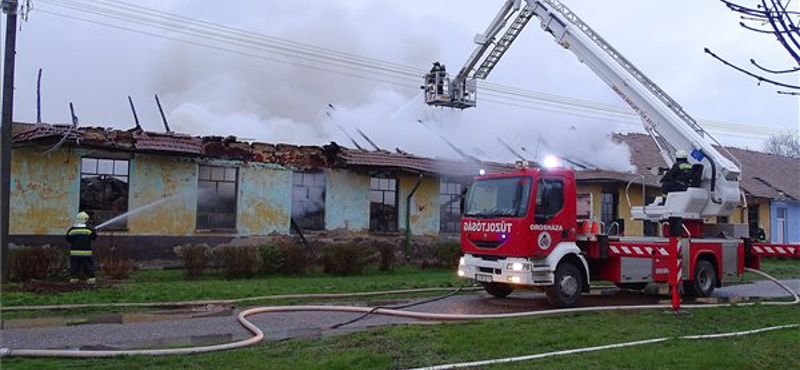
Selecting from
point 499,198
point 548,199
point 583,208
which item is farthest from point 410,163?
point 548,199

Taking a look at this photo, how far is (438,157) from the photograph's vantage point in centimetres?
2170

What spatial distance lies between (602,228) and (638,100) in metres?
4.23

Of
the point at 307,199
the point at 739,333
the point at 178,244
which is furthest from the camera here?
the point at 307,199

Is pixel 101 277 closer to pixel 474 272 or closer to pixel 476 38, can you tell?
pixel 474 272

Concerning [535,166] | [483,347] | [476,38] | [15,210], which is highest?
[476,38]

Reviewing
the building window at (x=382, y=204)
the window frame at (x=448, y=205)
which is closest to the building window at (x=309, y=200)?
the building window at (x=382, y=204)

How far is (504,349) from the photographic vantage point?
7352mm

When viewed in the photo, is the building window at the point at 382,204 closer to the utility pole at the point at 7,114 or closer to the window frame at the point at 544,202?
the window frame at the point at 544,202

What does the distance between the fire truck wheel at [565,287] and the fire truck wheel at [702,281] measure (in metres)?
3.16

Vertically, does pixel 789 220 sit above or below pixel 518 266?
above

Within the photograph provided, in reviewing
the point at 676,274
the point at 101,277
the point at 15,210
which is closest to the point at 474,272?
the point at 676,274

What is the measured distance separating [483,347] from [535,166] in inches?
214

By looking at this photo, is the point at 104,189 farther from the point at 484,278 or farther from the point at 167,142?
the point at 484,278

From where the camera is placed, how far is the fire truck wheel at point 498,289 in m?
12.9
